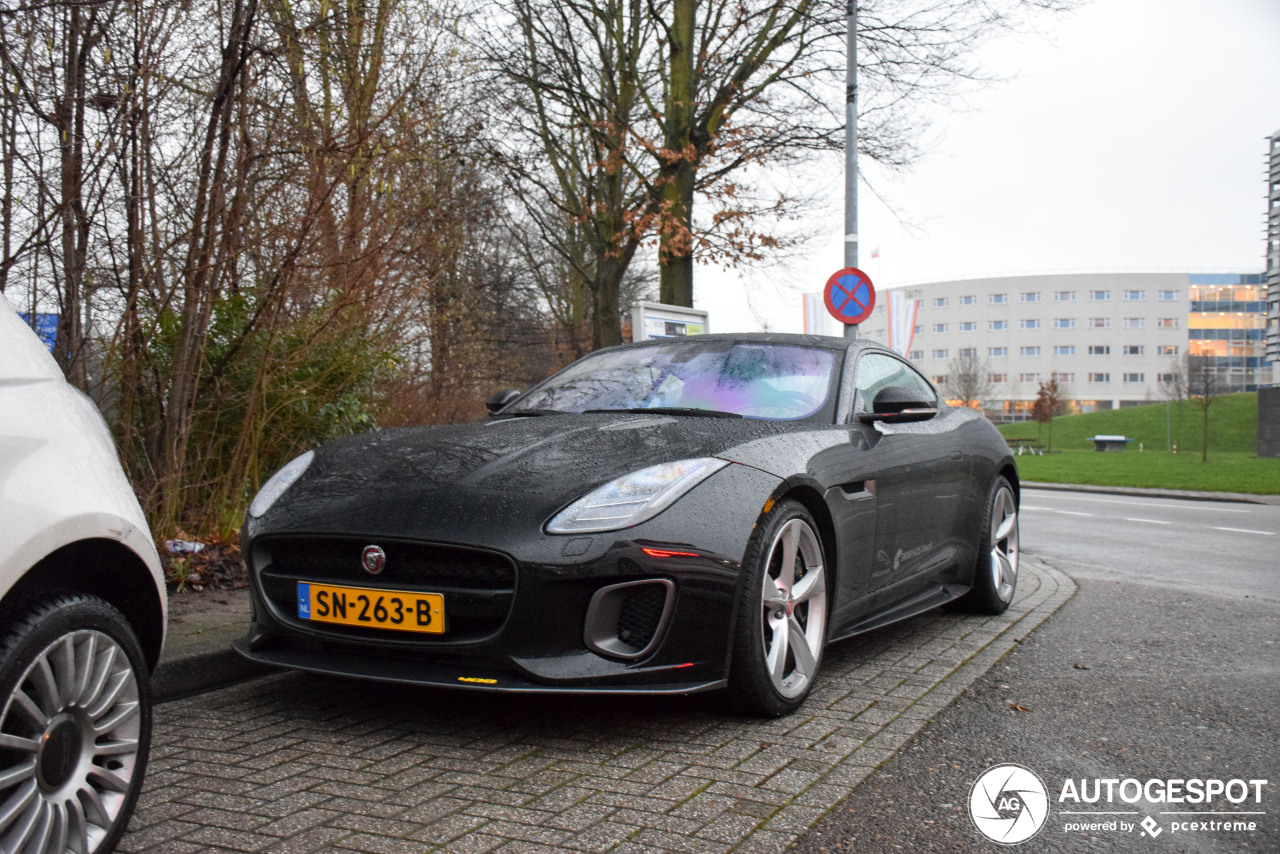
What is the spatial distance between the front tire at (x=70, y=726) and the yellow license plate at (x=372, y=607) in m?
0.86

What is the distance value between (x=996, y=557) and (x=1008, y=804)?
10.1 feet

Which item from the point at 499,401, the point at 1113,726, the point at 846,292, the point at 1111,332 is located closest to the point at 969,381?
the point at 1111,332

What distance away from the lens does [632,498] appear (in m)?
3.37

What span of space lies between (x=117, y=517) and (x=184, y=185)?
4.38m

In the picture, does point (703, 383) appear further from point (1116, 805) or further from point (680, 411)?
point (1116, 805)

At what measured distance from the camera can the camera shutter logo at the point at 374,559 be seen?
3.33 metres

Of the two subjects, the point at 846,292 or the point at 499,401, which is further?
the point at 846,292

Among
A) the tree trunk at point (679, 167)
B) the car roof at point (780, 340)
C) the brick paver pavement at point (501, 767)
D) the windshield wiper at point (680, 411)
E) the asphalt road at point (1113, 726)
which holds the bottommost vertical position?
the asphalt road at point (1113, 726)

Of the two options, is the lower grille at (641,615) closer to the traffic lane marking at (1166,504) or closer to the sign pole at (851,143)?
the sign pole at (851,143)

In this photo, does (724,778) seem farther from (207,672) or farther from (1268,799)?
(207,672)

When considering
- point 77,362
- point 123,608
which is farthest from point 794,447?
point 77,362

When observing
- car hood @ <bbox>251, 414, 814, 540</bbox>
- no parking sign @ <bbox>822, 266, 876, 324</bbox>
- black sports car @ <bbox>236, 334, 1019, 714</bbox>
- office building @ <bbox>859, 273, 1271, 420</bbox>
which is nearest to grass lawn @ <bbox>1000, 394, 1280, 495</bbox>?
no parking sign @ <bbox>822, 266, 876, 324</bbox>

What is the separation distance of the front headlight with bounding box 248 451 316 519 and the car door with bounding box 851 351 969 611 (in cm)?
217

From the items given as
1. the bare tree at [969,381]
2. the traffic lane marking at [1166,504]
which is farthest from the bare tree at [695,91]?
the bare tree at [969,381]
